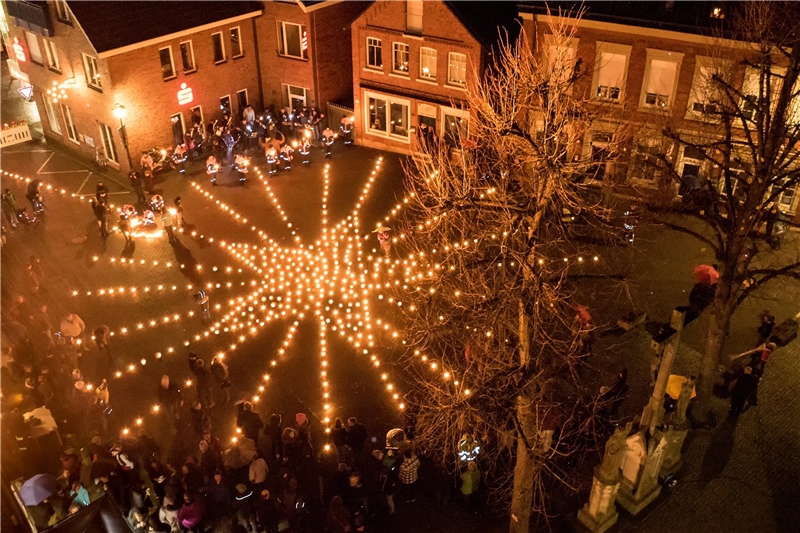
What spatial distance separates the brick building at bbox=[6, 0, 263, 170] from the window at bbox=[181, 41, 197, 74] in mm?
41

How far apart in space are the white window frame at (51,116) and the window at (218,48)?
24.4ft

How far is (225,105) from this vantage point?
34031 millimetres

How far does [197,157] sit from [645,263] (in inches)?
746

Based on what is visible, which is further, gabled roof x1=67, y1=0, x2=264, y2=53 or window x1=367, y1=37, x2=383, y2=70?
window x1=367, y1=37, x2=383, y2=70

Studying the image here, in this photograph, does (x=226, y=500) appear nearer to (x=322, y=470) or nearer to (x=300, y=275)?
(x=322, y=470)

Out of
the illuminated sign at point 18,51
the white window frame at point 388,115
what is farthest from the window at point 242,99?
the illuminated sign at point 18,51

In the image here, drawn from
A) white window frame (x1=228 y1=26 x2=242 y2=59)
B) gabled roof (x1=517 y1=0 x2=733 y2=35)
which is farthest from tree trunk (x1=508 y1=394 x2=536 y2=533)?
white window frame (x1=228 y1=26 x2=242 y2=59)

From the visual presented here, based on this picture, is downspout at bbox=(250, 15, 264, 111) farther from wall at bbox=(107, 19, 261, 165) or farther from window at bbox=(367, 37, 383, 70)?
window at bbox=(367, 37, 383, 70)

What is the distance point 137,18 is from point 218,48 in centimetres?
439

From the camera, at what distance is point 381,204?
93.5 feet

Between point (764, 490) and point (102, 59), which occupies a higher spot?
point (102, 59)

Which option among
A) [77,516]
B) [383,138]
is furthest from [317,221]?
[77,516]

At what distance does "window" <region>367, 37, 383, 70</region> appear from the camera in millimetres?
31078

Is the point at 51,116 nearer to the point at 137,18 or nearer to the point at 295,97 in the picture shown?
the point at 137,18
